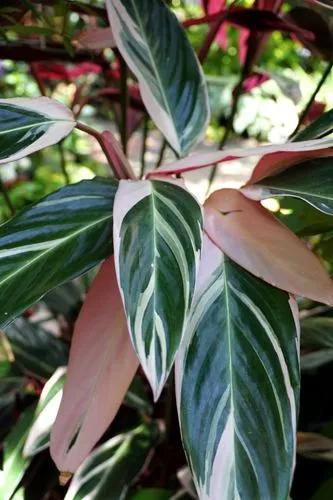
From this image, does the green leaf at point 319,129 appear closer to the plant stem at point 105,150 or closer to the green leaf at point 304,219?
the green leaf at point 304,219

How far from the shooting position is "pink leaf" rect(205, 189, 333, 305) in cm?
45

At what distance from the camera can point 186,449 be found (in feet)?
1.36

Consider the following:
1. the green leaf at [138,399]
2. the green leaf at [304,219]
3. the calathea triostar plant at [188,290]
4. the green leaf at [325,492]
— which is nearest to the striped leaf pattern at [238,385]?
the calathea triostar plant at [188,290]

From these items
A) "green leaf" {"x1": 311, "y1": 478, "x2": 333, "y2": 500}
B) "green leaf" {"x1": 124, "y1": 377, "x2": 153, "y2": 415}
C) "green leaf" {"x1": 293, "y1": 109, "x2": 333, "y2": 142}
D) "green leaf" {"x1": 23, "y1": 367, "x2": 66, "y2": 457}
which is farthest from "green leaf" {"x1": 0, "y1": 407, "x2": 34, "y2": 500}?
"green leaf" {"x1": 293, "y1": 109, "x2": 333, "y2": 142}

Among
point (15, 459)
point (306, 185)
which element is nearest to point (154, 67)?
point (306, 185)

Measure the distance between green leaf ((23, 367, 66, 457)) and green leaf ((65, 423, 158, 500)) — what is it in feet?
0.23

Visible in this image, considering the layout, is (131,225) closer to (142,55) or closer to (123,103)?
(142,55)

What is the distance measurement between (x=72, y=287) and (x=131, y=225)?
563 mm

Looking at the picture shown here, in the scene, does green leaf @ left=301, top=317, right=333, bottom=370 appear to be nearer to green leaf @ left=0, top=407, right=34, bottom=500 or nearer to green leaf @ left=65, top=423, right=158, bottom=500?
green leaf @ left=65, top=423, right=158, bottom=500

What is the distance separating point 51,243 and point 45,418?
303 mm

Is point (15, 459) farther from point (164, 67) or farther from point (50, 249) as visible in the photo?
point (164, 67)

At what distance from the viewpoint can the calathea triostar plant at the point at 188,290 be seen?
41cm

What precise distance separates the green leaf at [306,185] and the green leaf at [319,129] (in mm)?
46

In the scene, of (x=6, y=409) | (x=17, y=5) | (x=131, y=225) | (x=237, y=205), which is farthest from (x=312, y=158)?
(x=6, y=409)
